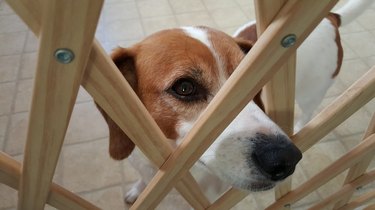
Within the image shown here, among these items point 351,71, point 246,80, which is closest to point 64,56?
→ point 246,80

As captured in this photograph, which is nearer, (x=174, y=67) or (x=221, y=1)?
(x=174, y=67)

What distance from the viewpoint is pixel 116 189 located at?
5.58ft

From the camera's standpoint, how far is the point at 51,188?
69 cm

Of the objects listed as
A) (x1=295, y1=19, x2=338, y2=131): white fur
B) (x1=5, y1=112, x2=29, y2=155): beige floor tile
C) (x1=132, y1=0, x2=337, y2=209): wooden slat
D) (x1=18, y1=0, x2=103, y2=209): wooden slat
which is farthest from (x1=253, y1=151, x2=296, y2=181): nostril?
(x1=5, y1=112, x2=29, y2=155): beige floor tile

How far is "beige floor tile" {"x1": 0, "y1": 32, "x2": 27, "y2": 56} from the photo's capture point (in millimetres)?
2408

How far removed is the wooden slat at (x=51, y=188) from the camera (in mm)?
608

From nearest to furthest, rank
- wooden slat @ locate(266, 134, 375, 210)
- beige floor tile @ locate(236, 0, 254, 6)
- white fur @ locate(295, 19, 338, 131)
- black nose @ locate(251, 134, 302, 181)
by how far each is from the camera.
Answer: black nose @ locate(251, 134, 302, 181) < wooden slat @ locate(266, 134, 375, 210) < white fur @ locate(295, 19, 338, 131) < beige floor tile @ locate(236, 0, 254, 6)

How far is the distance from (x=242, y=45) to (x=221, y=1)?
191 centimetres

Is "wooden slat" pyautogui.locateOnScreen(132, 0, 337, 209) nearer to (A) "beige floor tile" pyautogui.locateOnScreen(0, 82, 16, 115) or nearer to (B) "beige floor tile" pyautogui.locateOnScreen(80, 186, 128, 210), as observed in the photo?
(B) "beige floor tile" pyautogui.locateOnScreen(80, 186, 128, 210)

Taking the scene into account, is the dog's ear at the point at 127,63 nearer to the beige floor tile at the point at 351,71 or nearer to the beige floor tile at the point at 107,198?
the beige floor tile at the point at 107,198

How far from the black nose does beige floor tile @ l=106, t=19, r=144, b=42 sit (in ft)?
6.44

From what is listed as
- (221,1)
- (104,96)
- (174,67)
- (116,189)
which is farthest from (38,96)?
(221,1)

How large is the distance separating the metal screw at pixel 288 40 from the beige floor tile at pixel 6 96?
1995 mm

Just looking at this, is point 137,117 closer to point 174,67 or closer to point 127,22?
point 174,67
